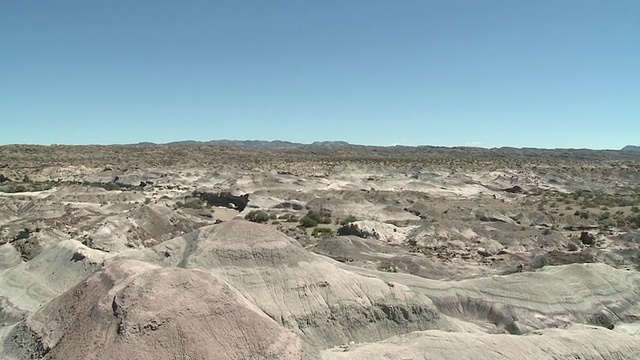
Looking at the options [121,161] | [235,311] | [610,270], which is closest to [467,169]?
[121,161]

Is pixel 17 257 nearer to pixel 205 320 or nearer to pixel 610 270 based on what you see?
pixel 205 320

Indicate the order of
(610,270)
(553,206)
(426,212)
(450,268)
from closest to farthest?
(610,270) → (450,268) → (426,212) → (553,206)

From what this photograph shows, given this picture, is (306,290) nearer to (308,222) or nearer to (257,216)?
(308,222)

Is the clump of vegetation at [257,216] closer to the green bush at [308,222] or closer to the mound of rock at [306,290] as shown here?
the green bush at [308,222]

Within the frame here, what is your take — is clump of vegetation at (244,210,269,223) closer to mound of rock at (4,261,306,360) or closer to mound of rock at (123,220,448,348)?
mound of rock at (123,220,448,348)

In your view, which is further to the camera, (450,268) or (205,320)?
(450,268)

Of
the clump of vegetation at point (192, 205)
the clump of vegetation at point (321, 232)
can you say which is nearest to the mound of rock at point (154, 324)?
the clump of vegetation at point (321, 232)

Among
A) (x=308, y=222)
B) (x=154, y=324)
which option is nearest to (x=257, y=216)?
(x=308, y=222)
